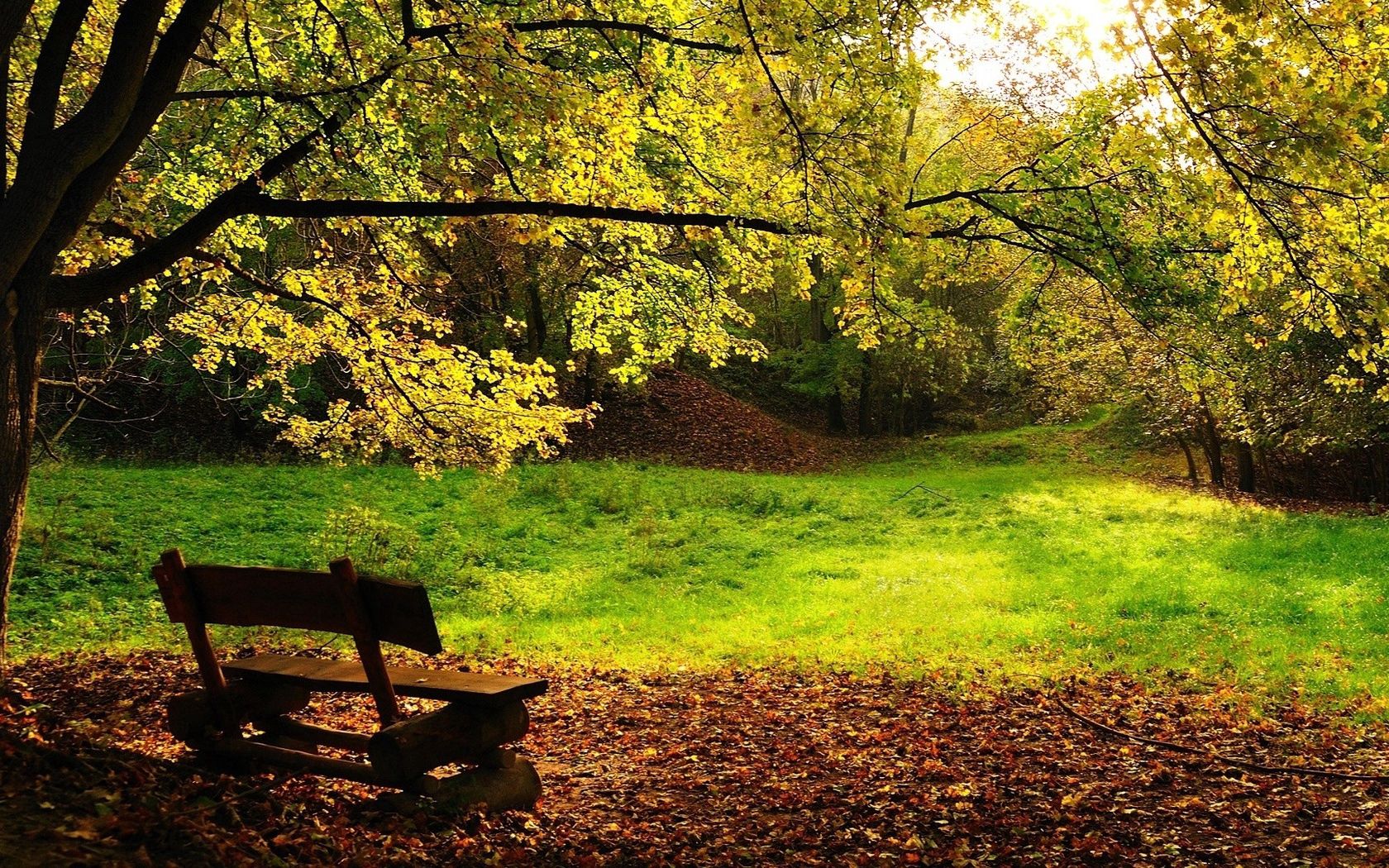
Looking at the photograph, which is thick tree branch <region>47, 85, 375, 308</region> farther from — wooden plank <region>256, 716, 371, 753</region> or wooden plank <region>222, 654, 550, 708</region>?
wooden plank <region>256, 716, 371, 753</region>

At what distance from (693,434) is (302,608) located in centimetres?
2241

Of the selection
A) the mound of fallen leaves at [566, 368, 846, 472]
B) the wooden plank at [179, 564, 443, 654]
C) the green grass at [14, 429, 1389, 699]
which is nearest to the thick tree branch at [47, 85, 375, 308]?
the wooden plank at [179, 564, 443, 654]

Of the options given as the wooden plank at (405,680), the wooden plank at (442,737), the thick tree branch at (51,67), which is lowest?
the wooden plank at (442,737)

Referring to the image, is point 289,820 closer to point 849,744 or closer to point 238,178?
point 849,744

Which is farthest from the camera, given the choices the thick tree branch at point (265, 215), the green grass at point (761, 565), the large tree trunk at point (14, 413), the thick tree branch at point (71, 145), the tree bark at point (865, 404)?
the tree bark at point (865, 404)

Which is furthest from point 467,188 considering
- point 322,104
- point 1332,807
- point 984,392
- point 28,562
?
point 984,392

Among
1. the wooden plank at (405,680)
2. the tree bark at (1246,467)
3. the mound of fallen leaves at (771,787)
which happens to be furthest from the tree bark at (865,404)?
the wooden plank at (405,680)

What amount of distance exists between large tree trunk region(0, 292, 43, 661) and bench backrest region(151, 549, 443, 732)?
2.85ft

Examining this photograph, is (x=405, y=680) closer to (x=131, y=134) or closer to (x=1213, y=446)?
(x=131, y=134)

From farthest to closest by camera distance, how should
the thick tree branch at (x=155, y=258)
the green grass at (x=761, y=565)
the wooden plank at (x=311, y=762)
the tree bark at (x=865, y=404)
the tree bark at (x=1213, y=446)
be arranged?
1. the tree bark at (x=865, y=404)
2. the tree bark at (x=1213, y=446)
3. the green grass at (x=761, y=565)
4. the thick tree branch at (x=155, y=258)
5. the wooden plank at (x=311, y=762)

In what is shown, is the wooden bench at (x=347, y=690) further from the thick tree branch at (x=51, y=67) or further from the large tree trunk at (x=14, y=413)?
the thick tree branch at (x=51, y=67)

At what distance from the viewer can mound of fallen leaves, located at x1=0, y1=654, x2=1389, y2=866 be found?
4.00 metres

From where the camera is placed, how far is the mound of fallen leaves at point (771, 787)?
4.00 meters

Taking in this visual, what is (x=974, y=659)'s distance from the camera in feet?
31.5
